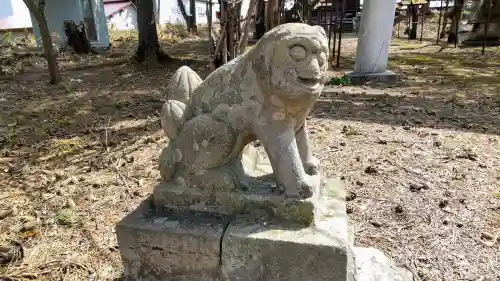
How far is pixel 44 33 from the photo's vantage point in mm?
6812

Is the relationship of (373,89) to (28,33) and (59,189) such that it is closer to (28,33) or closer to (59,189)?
(59,189)

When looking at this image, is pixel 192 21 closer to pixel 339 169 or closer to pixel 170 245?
pixel 339 169

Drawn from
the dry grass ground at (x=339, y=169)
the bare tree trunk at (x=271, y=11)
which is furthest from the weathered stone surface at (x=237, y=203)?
the bare tree trunk at (x=271, y=11)

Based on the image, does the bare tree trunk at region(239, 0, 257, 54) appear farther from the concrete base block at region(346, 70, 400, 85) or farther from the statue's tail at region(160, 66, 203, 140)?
the concrete base block at region(346, 70, 400, 85)

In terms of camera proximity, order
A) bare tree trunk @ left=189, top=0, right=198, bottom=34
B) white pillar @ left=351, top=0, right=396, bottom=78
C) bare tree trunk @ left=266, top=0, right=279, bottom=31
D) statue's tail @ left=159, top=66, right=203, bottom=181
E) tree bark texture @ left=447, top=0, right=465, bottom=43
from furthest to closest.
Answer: bare tree trunk @ left=189, top=0, right=198, bottom=34
tree bark texture @ left=447, top=0, right=465, bottom=43
white pillar @ left=351, top=0, right=396, bottom=78
bare tree trunk @ left=266, top=0, right=279, bottom=31
statue's tail @ left=159, top=66, right=203, bottom=181

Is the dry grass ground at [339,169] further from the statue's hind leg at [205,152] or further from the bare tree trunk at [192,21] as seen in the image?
the bare tree trunk at [192,21]

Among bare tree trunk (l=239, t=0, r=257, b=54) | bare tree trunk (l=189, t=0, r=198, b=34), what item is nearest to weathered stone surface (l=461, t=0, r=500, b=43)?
bare tree trunk (l=239, t=0, r=257, b=54)

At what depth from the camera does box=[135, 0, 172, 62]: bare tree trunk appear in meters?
8.50

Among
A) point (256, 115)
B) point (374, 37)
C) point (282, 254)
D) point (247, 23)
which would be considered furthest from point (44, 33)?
point (282, 254)

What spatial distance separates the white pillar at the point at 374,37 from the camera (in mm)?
6602

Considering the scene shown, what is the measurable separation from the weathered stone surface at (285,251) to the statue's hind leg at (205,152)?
0.23 meters

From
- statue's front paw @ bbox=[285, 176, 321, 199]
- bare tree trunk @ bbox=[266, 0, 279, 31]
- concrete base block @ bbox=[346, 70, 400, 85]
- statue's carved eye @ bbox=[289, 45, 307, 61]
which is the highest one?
bare tree trunk @ bbox=[266, 0, 279, 31]

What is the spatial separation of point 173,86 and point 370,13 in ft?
18.0

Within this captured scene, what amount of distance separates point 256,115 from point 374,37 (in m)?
5.75
